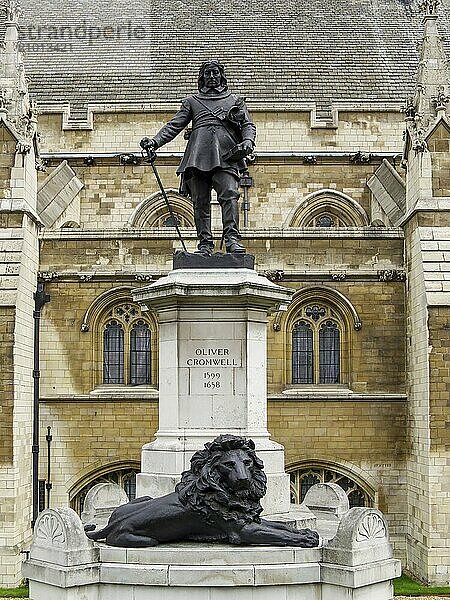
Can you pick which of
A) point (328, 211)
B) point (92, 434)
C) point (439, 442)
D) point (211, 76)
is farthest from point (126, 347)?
point (211, 76)

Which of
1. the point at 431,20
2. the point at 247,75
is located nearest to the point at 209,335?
the point at 431,20

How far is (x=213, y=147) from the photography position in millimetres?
12508

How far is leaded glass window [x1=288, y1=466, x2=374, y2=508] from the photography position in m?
22.5

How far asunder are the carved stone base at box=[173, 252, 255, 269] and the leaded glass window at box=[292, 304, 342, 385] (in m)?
10.9

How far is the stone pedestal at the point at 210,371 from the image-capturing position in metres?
11.9

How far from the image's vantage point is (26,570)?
1084 centimetres

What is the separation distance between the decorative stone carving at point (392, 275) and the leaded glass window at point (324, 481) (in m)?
4.23

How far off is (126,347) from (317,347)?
415 cm

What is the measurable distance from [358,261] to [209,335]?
1126cm

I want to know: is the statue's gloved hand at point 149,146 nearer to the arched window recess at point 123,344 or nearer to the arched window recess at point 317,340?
the arched window recess at point 123,344

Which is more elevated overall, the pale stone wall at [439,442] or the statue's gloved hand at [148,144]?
the statue's gloved hand at [148,144]

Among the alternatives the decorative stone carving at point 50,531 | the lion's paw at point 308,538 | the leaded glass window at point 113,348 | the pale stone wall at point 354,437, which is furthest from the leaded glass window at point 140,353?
the lion's paw at point 308,538

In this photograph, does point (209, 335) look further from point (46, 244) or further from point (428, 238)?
point (46, 244)

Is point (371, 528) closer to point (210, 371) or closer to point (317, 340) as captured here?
point (210, 371)
